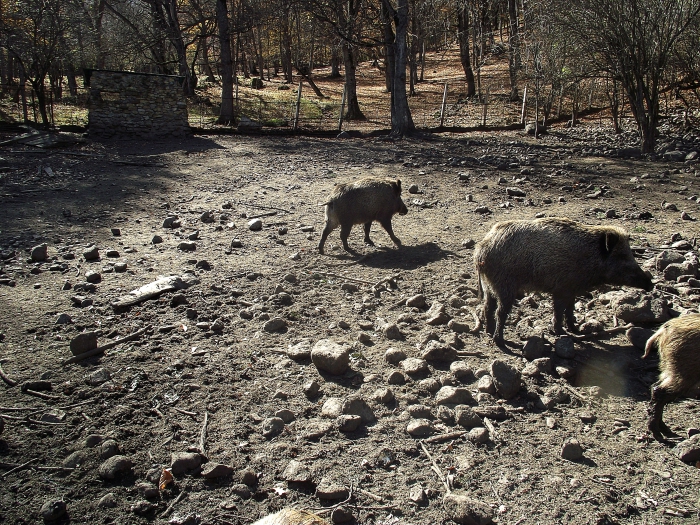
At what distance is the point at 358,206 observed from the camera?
748cm

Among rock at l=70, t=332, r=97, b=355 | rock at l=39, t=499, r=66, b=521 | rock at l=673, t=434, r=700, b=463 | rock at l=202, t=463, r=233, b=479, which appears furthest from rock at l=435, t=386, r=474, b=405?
rock at l=70, t=332, r=97, b=355

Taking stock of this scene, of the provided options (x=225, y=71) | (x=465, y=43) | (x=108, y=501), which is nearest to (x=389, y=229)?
(x=108, y=501)

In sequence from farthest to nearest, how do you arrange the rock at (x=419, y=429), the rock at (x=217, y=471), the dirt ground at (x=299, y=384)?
the rock at (x=419, y=429), the rock at (x=217, y=471), the dirt ground at (x=299, y=384)

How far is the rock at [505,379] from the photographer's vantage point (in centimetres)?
392

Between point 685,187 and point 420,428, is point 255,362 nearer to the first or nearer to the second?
point 420,428

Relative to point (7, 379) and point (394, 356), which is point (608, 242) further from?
point (7, 379)

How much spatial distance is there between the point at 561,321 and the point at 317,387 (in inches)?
95.6

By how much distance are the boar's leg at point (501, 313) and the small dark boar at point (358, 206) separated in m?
2.89

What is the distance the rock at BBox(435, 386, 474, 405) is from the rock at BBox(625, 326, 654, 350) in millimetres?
1830

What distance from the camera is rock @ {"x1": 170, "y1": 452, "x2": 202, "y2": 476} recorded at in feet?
10.6

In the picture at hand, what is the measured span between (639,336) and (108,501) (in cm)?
436

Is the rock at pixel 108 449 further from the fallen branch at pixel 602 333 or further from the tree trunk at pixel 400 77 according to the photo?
the tree trunk at pixel 400 77

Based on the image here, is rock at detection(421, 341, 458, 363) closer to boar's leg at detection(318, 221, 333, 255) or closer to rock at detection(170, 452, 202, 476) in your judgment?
rock at detection(170, 452, 202, 476)

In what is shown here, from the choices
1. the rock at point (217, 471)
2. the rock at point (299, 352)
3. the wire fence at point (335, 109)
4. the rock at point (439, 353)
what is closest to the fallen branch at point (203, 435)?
the rock at point (217, 471)
